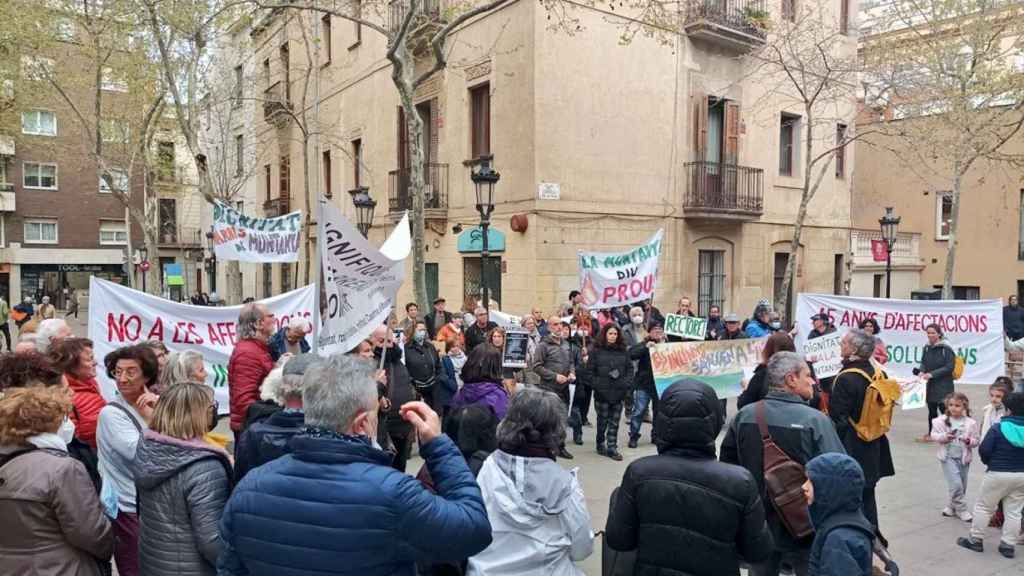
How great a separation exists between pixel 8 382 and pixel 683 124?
16.5 m

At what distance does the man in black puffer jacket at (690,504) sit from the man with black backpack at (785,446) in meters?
0.93

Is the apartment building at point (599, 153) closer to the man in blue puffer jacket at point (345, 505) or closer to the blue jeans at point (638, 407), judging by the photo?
the blue jeans at point (638, 407)

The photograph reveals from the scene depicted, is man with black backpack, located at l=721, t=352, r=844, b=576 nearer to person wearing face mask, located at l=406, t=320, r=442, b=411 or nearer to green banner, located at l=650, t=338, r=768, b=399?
person wearing face mask, located at l=406, t=320, r=442, b=411

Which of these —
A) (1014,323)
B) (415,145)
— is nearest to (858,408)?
(415,145)

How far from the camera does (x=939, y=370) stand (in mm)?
8719

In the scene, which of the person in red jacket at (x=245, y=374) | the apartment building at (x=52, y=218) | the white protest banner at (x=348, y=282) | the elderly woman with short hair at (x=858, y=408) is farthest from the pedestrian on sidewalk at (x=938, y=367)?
the apartment building at (x=52, y=218)

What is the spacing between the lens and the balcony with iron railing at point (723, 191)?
18047 mm

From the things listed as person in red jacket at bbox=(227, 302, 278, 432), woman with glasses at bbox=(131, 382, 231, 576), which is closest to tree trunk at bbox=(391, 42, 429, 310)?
person in red jacket at bbox=(227, 302, 278, 432)

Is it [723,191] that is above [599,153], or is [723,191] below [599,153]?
below

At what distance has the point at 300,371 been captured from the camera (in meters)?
3.66

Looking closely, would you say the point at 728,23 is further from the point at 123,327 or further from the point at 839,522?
the point at 839,522

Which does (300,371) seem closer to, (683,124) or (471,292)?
(471,292)

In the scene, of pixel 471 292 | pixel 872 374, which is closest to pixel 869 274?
pixel 471 292

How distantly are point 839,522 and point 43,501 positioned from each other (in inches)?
124
